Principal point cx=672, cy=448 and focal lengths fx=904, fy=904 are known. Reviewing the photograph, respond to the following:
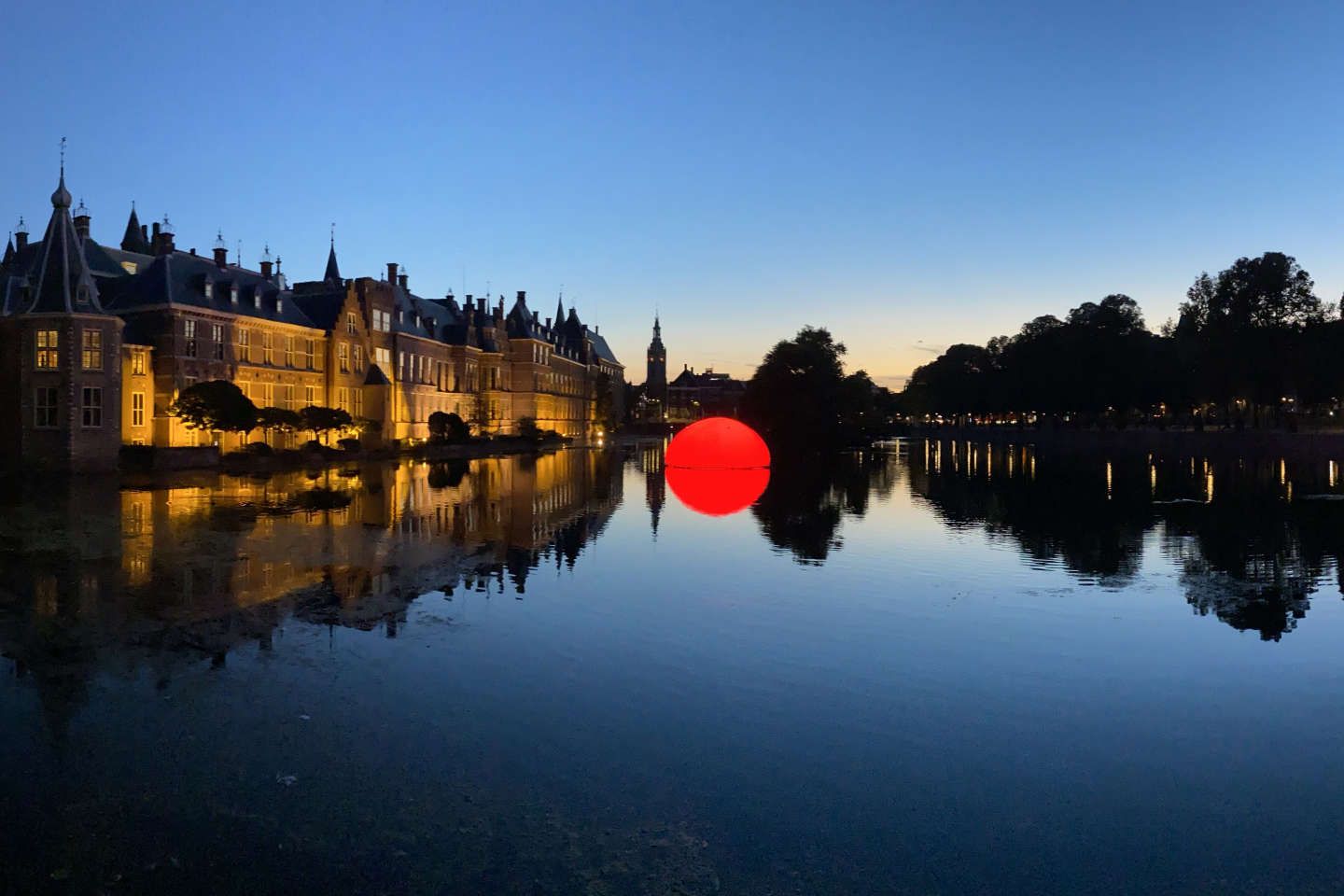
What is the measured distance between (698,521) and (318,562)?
11.1 meters

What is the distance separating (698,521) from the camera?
24.9 meters

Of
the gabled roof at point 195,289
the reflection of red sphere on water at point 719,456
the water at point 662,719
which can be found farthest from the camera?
the gabled roof at point 195,289

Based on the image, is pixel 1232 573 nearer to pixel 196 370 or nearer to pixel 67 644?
pixel 67 644

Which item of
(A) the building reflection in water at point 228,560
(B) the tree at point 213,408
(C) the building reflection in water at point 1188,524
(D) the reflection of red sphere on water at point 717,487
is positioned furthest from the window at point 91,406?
(C) the building reflection in water at point 1188,524

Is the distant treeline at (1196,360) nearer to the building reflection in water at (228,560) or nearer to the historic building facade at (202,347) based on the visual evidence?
the historic building facade at (202,347)

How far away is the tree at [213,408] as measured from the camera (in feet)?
154

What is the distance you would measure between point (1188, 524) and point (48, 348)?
4885 cm

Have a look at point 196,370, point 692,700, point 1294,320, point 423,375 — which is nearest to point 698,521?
point 692,700

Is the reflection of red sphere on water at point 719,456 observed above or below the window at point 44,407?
below

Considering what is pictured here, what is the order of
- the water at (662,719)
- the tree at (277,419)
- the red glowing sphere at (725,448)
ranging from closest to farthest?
the water at (662,719)
the tree at (277,419)
the red glowing sphere at (725,448)

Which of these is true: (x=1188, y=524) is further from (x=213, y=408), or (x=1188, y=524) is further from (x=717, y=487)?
(x=213, y=408)

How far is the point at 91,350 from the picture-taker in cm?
4456

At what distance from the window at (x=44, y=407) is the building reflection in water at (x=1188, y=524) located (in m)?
39.9

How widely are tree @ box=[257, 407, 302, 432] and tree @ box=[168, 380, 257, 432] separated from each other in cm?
230
